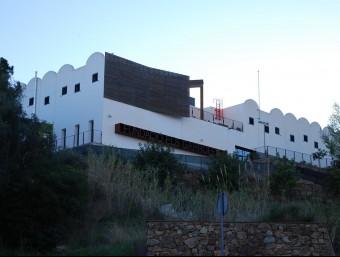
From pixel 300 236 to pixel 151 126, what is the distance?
2632 cm

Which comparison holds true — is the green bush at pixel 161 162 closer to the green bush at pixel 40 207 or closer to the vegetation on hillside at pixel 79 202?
the vegetation on hillside at pixel 79 202

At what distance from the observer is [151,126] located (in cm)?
4334

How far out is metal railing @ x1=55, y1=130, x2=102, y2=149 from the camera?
40.5 metres

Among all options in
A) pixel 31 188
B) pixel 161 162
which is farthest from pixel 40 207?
pixel 161 162

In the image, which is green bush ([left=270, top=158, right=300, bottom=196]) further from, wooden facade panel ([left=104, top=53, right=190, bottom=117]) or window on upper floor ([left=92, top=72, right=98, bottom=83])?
window on upper floor ([left=92, top=72, right=98, bottom=83])

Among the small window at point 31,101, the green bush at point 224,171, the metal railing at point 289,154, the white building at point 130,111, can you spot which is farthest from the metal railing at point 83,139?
the metal railing at point 289,154

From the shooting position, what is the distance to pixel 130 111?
42.2 meters

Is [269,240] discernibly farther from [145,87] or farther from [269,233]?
[145,87]

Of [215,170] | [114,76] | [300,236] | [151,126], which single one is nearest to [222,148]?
[151,126]

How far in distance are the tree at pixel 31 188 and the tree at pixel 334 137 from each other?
2385 centimetres

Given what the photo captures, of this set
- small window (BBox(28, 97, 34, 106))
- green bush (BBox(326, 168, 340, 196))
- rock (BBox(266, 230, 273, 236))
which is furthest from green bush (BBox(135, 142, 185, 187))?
small window (BBox(28, 97, 34, 106))

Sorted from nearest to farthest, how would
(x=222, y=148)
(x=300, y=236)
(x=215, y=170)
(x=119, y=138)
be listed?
(x=300, y=236)
(x=215, y=170)
(x=119, y=138)
(x=222, y=148)

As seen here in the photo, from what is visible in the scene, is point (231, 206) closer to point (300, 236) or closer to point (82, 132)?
point (300, 236)

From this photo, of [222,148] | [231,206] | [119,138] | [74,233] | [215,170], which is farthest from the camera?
[222,148]
